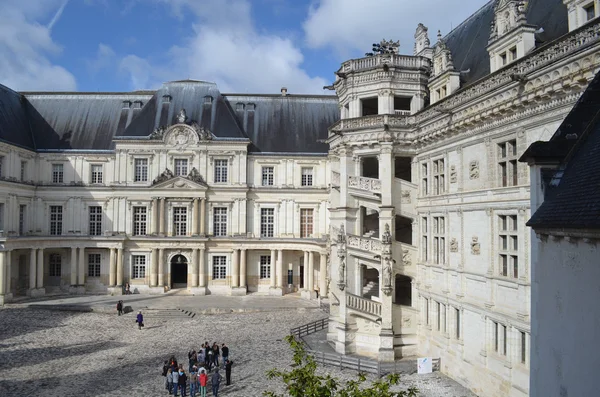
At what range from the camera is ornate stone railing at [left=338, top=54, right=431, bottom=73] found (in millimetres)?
25250

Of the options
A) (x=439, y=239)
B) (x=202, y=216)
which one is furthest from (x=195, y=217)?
(x=439, y=239)

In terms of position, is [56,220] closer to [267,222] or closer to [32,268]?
[32,268]

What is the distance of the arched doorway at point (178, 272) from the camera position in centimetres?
4456

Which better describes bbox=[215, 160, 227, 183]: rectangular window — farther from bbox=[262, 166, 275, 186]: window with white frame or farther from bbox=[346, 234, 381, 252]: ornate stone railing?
bbox=[346, 234, 381, 252]: ornate stone railing

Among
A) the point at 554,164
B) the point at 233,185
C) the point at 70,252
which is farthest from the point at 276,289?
the point at 554,164

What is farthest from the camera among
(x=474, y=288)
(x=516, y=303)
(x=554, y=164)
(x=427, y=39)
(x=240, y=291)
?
(x=240, y=291)

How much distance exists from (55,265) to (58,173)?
7801 millimetres

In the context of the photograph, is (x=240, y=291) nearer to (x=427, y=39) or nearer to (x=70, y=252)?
(x=70, y=252)

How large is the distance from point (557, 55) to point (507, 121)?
3317mm

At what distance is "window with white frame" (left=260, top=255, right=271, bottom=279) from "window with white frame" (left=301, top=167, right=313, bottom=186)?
712 cm

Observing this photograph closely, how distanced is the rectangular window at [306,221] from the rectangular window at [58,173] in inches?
808

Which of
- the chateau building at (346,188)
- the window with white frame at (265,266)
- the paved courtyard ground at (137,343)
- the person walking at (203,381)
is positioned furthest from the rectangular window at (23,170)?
the person walking at (203,381)

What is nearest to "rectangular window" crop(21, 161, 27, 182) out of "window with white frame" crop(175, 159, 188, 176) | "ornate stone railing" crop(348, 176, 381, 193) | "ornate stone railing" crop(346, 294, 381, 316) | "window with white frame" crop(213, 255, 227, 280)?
"window with white frame" crop(175, 159, 188, 176)

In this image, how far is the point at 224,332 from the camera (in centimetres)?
3002
